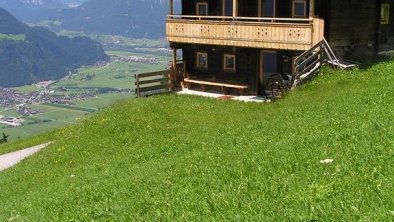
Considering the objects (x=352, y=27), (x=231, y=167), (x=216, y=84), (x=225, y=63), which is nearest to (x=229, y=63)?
(x=225, y=63)

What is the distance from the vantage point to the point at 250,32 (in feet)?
101

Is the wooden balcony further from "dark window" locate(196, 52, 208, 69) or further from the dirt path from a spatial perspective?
the dirt path

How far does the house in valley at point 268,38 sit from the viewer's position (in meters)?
28.5

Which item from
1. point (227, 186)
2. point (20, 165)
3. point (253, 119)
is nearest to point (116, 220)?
point (227, 186)

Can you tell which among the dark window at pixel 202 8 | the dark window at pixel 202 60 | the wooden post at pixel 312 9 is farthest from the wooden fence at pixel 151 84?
the wooden post at pixel 312 9

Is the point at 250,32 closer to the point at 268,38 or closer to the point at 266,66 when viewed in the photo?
the point at 268,38

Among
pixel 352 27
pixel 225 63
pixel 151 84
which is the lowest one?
pixel 151 84

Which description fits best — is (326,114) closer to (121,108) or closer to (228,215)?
(228,215)

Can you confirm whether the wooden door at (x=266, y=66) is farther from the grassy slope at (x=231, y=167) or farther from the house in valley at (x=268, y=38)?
the grassy slope at (x=231, y=167)

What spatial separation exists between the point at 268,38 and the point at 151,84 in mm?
10219

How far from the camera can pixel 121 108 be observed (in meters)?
30.6

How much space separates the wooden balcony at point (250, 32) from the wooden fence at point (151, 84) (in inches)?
107

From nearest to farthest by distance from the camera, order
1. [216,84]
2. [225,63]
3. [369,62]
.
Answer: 1. [369,62]
2. [216,84]
3. [225,63]

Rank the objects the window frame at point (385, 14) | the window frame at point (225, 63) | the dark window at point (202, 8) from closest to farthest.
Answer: the window frame at point (225, 63) < the window frame at point (385, 14) < the dark window at point (202, 8)
